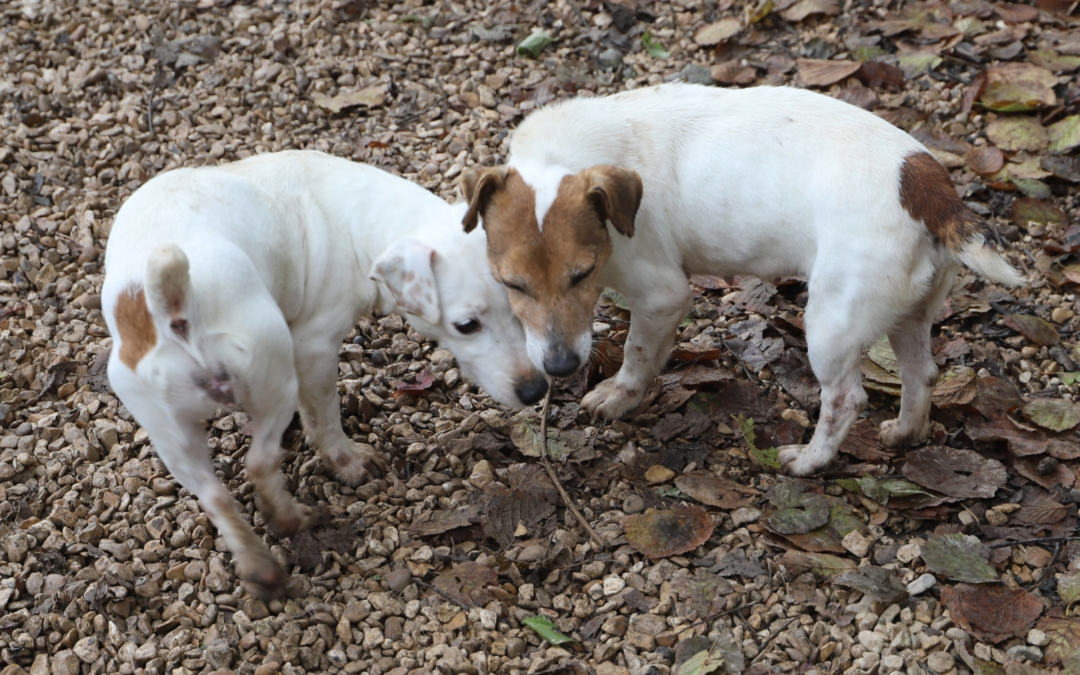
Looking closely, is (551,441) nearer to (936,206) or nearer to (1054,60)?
(936,206)

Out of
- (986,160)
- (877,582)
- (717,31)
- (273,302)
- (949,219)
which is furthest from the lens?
(717,31)

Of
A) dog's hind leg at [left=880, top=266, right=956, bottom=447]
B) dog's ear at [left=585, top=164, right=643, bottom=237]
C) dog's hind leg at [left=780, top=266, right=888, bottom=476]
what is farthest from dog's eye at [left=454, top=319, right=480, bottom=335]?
dog's hind leg at [left=880, top=266, right=956, bottom=447]

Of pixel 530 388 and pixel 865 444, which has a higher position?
pixel 530 388

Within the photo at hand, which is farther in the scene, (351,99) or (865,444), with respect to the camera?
(351,99)

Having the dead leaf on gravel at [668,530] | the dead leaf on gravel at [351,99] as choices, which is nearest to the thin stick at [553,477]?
the dead leaf on gravel at [668,530]

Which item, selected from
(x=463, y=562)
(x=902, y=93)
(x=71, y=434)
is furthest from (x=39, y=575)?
(x=902, y=93)

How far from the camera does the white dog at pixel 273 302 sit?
3334 mm

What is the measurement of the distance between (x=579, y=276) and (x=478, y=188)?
565 millimetres

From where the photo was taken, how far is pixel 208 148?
257 inches

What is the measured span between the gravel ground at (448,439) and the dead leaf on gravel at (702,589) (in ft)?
0.05

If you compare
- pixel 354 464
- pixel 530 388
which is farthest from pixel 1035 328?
pixel 354 464

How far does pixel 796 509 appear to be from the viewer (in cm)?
427

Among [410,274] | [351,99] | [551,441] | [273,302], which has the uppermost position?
[273,302]

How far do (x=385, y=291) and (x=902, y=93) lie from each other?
4.24 metres
